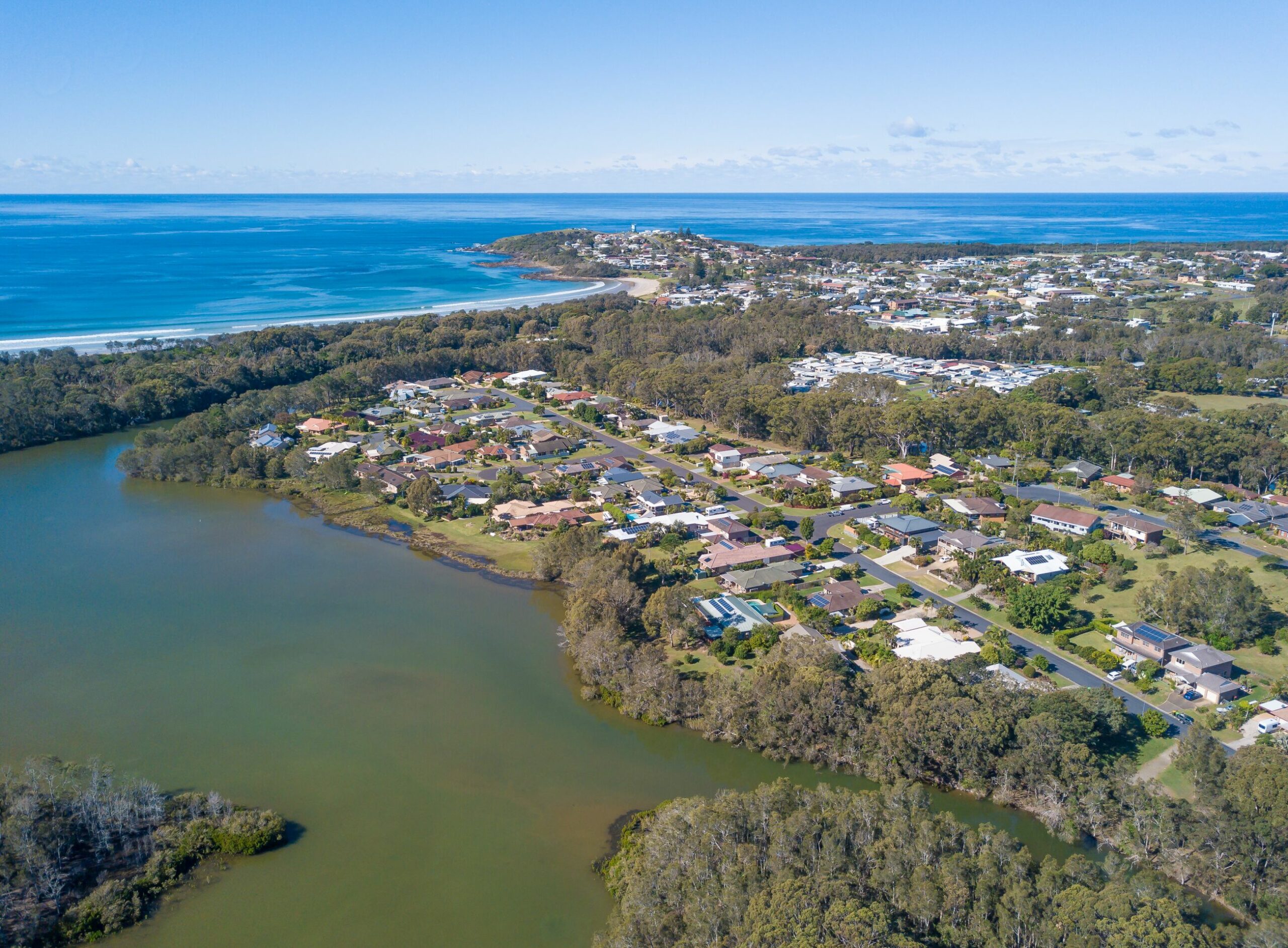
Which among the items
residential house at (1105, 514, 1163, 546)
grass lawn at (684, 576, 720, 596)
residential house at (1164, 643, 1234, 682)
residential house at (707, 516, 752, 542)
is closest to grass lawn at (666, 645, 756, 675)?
grass lawn at (684, 576, 720, 596)

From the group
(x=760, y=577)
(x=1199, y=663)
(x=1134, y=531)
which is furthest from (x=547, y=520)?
(x=1134, y=531)

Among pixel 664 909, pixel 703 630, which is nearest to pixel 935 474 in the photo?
pixel 703 630

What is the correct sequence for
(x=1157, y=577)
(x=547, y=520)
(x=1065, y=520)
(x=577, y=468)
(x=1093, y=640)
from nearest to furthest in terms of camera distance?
(x=1093, y=640) < (x=1157, y=577) < (x=1065, y=520) < (x=547, y=520) < (x=577, y=468)

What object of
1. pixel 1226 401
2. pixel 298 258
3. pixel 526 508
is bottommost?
pixel 526 508

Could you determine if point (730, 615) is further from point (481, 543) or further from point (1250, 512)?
point (1250, 512)

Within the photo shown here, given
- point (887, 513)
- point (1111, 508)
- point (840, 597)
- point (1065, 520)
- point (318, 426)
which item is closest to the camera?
point (840, 597)

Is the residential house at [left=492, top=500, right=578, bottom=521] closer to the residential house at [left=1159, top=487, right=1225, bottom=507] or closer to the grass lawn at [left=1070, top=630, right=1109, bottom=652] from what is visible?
the grass lawn at [left=1070, top=630, right=1109, bottom=652]
